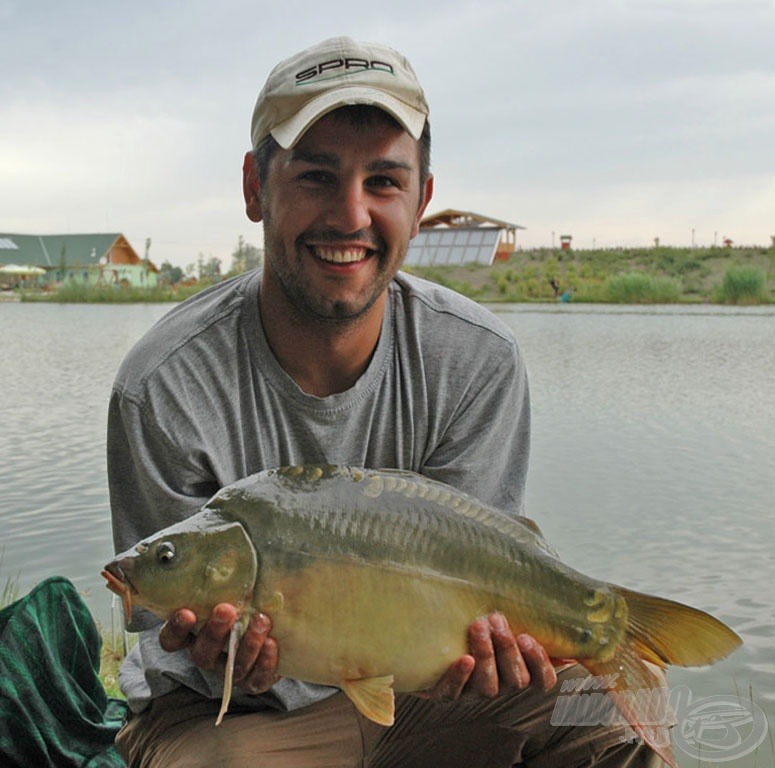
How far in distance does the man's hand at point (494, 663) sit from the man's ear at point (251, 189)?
3.40 feet

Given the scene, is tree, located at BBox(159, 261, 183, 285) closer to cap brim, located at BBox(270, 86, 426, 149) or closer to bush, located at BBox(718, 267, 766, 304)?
bush, located at BBox(718, 267, 766, 304)

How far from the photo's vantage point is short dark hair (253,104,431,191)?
6.78 feet

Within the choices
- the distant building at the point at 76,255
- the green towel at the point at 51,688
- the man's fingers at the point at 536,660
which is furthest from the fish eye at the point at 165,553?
the distant building at the point at 76,255

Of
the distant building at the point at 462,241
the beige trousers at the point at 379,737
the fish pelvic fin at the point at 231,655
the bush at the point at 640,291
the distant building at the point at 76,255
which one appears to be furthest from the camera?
the distant building at the point at 76,255

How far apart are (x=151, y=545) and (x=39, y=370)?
10.8 metres

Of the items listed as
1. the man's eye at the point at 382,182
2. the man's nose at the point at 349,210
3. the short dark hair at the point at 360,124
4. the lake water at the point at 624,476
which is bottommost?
the lake water at the point at 624,476

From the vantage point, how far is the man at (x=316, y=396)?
1996 mm

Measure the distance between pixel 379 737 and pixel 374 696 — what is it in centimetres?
47

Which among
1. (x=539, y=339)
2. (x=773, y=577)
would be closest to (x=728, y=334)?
(x=539, y=339)

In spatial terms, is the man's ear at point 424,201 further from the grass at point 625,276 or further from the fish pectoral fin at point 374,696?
the grass at point 625,276

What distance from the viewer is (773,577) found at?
4.87 m

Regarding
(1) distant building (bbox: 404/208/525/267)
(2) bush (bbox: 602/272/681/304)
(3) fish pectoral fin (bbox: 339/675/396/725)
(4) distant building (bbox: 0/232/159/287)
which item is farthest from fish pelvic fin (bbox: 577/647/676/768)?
(4) distant building (bbox: 0/232/159/287)

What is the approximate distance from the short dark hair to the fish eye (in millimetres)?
885

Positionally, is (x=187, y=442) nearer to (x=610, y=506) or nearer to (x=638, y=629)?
(x=638, y=629)
